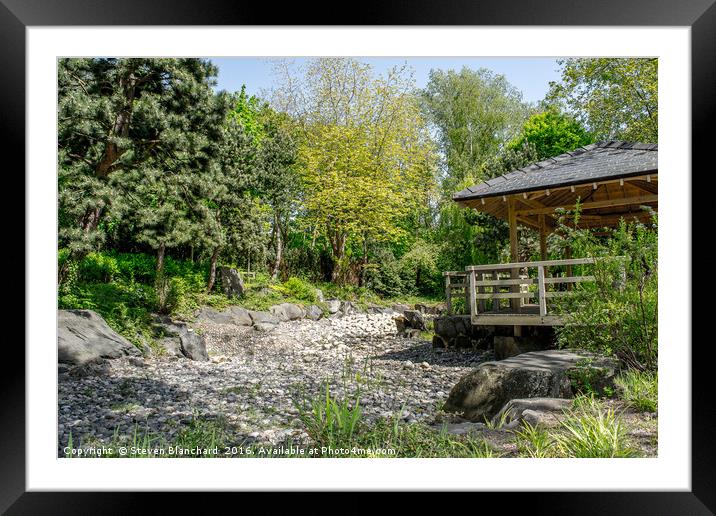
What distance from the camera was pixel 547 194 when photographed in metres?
6.79

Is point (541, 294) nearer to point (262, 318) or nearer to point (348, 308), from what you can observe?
point (348, 308)

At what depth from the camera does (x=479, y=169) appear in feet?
34.6

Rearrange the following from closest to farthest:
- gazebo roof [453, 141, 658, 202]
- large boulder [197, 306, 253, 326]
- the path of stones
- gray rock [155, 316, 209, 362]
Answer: the path of stones → gazebo roof [453, 141, 658, 202] → gray rock [155, 316, 209, 362] → large boulder [197, 306, 253, 326]

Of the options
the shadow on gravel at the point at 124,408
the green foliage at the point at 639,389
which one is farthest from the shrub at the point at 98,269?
the green foliage at the point at 639,389

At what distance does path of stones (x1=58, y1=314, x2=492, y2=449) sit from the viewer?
4.11 meters

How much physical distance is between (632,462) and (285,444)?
7.51 feet

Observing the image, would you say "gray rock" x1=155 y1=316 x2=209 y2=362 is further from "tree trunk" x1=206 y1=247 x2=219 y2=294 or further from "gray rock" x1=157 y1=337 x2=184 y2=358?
"tree trunk" x1=206 y1=247 x2=219 y2=294

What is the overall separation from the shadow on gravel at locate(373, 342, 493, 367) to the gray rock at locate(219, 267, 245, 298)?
2938mm


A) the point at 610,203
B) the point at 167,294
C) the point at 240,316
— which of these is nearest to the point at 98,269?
the point at 167,294

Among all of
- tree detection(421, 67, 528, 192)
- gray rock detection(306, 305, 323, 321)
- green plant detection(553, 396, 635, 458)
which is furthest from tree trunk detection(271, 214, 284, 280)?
green plant detection(553, 396, 635, 458)

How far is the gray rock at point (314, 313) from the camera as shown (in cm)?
935
